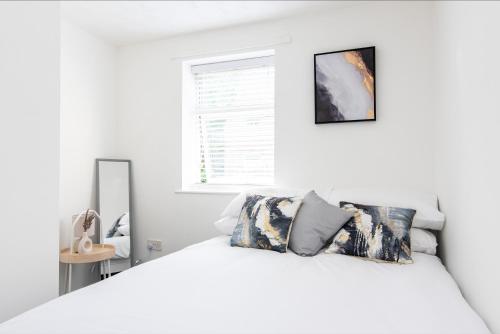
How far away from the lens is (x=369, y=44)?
269 centimetres

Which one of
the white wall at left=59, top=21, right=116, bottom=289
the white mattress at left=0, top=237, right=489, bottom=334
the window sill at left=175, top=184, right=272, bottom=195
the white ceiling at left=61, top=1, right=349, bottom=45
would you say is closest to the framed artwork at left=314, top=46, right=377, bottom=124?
the white ceiling at left=61, top=1, right=349, bottom=45

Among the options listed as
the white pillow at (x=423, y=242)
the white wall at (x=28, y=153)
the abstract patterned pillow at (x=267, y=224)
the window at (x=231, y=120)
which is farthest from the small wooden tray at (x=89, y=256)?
the white pillow at (x=423, y=242)

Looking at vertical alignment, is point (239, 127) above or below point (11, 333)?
above

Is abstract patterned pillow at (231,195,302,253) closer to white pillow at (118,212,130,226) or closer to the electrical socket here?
the electrical socket

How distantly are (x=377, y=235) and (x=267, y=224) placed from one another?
67cm

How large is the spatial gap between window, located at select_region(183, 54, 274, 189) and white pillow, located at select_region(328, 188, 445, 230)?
0.78 m

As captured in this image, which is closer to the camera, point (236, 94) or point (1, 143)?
point (1, 143)

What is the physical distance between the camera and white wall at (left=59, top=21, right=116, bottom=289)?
2.97 m

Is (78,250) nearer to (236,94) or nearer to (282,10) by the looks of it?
(236,94)

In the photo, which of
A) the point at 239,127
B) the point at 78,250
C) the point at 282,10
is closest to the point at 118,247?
the point at 78,250

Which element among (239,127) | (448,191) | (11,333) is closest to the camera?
(11,333)

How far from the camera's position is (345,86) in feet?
8.91

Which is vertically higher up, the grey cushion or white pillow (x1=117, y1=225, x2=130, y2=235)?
the grey cushion

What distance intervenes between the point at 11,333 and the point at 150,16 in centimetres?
259
